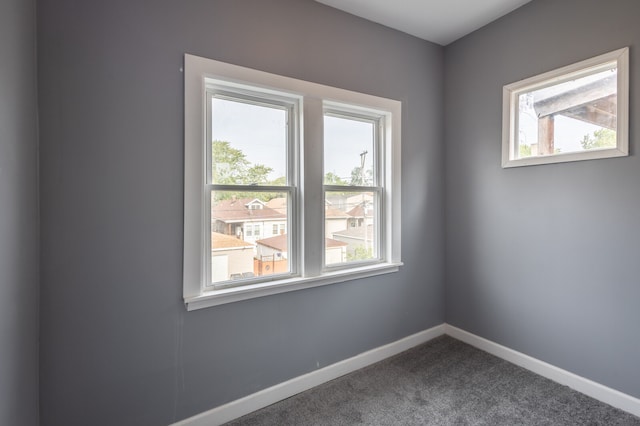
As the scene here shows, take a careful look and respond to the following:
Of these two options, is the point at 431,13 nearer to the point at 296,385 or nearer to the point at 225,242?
the point at 225,242

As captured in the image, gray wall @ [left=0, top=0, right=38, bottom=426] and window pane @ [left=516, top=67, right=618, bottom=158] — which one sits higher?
window pane @ [left=516, top=67, right=618, bottom=158]

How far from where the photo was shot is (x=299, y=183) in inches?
87.0

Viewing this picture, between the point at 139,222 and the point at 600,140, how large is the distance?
288 centimetres

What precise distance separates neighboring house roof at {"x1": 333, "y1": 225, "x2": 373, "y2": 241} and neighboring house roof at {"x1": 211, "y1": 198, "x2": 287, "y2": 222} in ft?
1.86

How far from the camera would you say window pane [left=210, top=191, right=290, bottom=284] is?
1.96 m

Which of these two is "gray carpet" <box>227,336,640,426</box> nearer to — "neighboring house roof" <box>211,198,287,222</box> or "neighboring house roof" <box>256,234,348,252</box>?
"neighboring house roof" <box>256,234,348,252</box>

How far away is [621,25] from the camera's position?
1.91 meters

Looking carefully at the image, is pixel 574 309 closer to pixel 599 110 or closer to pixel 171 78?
pixel 599 110

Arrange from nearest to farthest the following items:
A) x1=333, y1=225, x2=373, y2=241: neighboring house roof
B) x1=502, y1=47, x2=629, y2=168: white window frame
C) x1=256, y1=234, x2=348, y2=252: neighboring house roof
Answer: x1=502, y1=47, x2=629, y2=168: white window frame → x1=256, y1=234, x2=348, y2=252: neighboring house roof → x1=333, y1=225, x2=373, y2=241: neighboring house roof

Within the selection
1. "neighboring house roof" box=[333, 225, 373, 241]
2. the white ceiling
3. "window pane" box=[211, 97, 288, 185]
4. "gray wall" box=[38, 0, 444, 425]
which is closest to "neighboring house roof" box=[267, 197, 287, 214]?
"window pane" box=[211, 97, 288, 185]

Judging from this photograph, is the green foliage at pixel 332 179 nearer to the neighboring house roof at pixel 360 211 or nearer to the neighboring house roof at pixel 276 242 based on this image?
the neighboring house roof at pixel 360 211

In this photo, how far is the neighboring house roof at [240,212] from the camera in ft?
6.42

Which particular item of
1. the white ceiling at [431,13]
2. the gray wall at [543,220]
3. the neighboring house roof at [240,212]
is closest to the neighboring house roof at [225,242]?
the neighboring house roof at [240,212]

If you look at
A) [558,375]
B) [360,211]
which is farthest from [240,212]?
[558,375]
